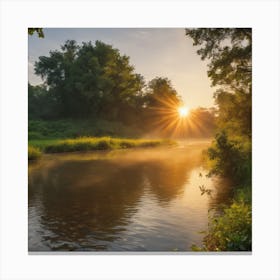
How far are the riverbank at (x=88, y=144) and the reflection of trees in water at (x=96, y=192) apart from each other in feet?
1.12

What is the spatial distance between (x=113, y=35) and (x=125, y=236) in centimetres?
277

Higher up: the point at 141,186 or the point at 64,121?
the point at 64,121

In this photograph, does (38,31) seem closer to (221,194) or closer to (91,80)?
(91,80)

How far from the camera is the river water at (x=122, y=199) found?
19.0ft

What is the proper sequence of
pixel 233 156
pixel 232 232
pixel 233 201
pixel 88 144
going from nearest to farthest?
pixel 232 232 → pixel 233 201 → pixel 233 156 → pixel 88 144

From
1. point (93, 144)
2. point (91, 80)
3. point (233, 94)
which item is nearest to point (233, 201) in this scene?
point (233, 94)

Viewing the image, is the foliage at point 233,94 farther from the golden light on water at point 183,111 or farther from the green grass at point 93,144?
the green grass at point 93,144

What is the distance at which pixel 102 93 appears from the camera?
7234 mm

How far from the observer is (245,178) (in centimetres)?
703

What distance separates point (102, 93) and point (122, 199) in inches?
67.4

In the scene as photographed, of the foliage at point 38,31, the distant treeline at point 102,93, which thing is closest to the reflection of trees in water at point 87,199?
the distant treeline at point 102,93
